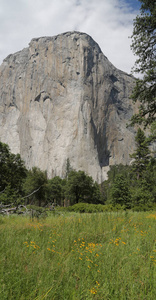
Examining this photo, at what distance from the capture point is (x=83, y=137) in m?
94.6

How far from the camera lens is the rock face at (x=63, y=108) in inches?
3787

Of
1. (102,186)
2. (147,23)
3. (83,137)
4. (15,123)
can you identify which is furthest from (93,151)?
(147,23)

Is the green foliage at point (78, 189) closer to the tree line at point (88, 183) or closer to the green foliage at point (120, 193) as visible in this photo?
the tree line at point (88, 183)

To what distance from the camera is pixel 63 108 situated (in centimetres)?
10350

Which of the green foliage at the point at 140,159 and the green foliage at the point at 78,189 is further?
the green foliage at the point at 78,189

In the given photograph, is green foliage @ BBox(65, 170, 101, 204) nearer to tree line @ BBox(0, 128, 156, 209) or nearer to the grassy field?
tree line @ BBox(0, 128, 156, 209)

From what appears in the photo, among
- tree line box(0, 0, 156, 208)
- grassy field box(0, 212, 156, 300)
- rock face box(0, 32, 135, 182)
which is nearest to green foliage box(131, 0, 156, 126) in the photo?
tree line box(0, 0, 156, 208)

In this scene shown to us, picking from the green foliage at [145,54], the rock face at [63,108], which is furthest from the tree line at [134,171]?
the rock face at [63,108]

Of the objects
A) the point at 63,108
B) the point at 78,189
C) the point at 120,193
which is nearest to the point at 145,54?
the point at 120,193

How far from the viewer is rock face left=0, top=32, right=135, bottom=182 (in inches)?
3787

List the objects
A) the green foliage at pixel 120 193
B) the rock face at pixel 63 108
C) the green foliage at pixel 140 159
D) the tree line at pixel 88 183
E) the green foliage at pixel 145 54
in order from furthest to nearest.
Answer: the rock face at pixel 63 108
the green foliage at pixel 140 159
the green foliage at pixel 120 193
the tree line at pixel 88 183
the green foliage at pixel 145 54

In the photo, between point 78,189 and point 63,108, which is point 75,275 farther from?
point 63,108

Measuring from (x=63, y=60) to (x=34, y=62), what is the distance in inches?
720

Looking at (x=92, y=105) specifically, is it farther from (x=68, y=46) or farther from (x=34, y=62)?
→ (x=34, y=62)
